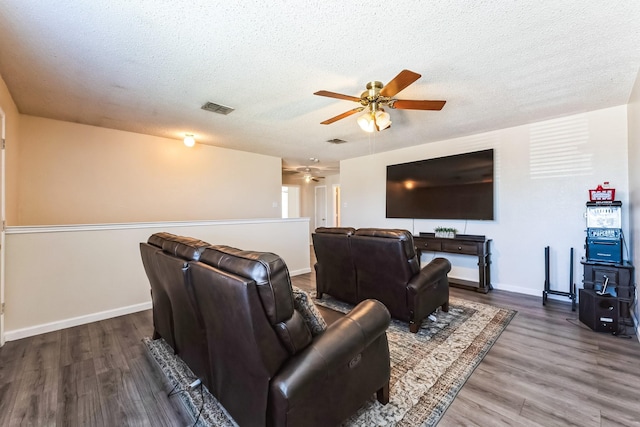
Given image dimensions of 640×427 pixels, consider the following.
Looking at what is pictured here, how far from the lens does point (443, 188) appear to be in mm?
4555

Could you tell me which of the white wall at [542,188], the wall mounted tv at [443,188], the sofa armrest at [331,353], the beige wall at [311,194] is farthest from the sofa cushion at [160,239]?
the beige wall at [311,194]

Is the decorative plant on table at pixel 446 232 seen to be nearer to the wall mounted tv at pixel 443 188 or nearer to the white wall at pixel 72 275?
the wall mounted tv at pixel 443 188

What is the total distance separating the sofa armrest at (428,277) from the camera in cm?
251

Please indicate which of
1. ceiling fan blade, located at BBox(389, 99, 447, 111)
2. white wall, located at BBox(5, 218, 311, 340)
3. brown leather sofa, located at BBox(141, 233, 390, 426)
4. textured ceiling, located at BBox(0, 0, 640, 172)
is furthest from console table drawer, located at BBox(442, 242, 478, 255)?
white wall, located at BBox(5, 218, 311, 340)

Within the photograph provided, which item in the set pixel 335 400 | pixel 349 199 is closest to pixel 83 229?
pixel 335 400

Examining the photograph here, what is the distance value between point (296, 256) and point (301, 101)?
2.88m

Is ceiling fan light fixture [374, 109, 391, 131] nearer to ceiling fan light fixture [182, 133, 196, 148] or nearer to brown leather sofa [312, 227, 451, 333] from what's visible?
brown leather sofa [312, 227, 451, 333]

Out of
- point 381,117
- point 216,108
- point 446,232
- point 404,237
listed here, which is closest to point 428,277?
point 404,237

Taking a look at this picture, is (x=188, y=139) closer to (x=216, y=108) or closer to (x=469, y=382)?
(x=216, y=108)

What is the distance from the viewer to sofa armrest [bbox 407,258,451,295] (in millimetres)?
2506

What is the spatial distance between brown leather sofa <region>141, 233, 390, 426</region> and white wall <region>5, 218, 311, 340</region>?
2.15 metres

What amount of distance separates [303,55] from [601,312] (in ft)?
11.7

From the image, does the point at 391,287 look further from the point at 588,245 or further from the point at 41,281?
the point at 41,281

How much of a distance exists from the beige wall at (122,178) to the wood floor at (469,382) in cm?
171
